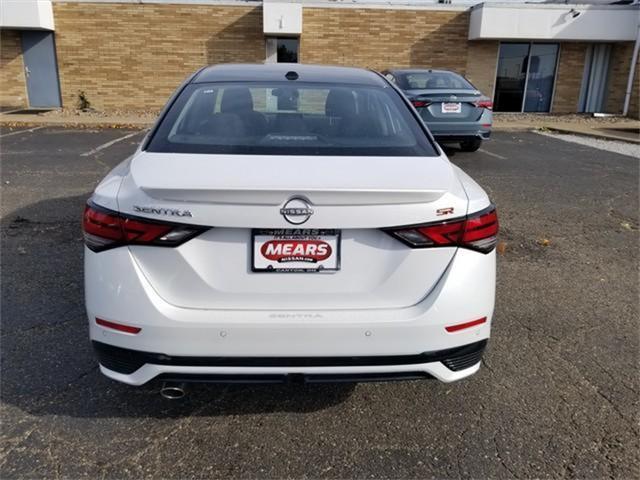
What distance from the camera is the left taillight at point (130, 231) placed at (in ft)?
6.86

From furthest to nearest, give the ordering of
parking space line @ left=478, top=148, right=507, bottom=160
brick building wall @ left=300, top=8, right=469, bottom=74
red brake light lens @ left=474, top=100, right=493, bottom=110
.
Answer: brick building wall @ left=300, top=8, right=469, bottom=74 < parking space line @ left=478, top=148, right=507, bottom=160 < red brake light lens @ left=474, top=100, right=493, bottom=110

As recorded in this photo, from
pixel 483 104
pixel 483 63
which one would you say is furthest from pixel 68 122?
pixel 483 63

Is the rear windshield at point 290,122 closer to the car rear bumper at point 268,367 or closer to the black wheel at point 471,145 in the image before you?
the car rear bumper at point 268,367

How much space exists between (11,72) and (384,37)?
11977mm

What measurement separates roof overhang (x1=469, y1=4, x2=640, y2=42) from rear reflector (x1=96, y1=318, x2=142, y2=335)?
17179 millimetres

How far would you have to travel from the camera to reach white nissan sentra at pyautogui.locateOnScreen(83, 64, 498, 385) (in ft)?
6.82

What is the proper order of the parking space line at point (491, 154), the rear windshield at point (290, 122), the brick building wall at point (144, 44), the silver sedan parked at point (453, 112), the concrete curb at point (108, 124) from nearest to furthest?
the rear windshield at point (290, 122)
the silver sedan parked at point (453, 112)
the parking space line at point (491, 154)
the concrete curb at point (108, 124)
the brick building wall at point (144, 44)

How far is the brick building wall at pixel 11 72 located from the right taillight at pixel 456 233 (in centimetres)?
1895

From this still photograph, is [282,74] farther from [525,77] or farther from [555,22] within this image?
[525,77]

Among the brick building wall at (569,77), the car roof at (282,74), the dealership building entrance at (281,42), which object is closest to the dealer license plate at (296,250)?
the car roof at (282,74)

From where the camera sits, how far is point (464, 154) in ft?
34.9

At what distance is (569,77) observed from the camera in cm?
1844

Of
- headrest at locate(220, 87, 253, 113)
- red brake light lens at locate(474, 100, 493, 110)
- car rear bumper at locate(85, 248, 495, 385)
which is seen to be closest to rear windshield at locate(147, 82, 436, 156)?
headrest at locate(220, 87, 253, 113)

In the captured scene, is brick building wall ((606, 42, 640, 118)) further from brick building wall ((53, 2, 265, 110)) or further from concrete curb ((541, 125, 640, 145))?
brick building wall ((53, 2, 265, 110))
